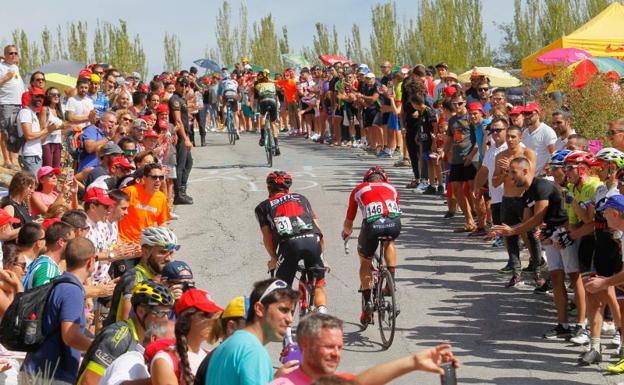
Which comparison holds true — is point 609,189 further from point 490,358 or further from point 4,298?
point 4,298

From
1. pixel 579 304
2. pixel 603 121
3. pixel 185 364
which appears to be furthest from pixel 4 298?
pixel 603 121

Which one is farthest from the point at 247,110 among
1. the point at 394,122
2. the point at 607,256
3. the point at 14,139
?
the point at 607,256

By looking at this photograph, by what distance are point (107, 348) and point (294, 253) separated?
4740mm

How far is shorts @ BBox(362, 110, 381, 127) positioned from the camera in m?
26.3

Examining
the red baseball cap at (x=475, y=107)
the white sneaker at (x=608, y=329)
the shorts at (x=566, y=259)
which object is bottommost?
the white sneaker at (x=608, y=329)

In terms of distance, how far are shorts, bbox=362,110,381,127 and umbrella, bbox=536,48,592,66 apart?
12.1 ft

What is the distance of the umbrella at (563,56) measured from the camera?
24.9m

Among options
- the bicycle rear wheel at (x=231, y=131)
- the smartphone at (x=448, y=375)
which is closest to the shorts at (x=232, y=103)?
the bicycle rear wheel at (x=231, y=131)

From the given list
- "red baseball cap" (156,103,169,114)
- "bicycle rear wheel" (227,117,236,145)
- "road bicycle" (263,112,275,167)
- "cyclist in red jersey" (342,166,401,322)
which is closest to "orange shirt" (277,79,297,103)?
"bicycle rear wheel" (227,117,236,145)

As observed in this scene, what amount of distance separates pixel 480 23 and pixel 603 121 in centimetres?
3438

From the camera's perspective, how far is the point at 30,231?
958 cm

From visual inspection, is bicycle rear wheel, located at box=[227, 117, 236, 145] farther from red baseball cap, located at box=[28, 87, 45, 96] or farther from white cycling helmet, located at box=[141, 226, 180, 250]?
white cycling helmet, located at box=[141, 226, 180, 250]

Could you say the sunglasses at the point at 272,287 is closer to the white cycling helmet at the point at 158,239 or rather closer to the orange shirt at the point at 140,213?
the white cycling helmet at the point at 158,239

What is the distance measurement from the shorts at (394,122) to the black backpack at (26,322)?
17683mm
